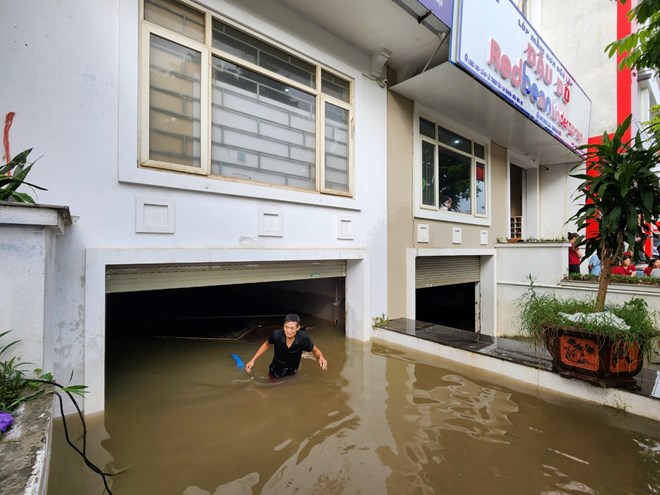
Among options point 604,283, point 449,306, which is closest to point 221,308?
point 449,306

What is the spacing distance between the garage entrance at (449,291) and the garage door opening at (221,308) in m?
2.28

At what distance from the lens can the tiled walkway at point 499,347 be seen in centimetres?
378

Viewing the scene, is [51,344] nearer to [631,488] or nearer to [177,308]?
[631,488]

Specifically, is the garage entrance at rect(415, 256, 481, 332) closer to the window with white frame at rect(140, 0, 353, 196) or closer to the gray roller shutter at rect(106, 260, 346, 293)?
the gray roller shutter at rect(106, 260, 346, 293)

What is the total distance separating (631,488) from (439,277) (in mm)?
6111

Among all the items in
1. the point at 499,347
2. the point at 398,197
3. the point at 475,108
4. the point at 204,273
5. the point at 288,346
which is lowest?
the point at 499,347

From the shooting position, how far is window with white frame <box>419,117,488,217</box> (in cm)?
770

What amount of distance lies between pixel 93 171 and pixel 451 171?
7.59 meters

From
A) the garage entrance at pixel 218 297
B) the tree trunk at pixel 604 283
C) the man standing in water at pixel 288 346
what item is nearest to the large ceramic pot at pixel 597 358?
the tree trunk at pixel 604 283

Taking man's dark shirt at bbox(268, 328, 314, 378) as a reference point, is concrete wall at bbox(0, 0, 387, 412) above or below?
above

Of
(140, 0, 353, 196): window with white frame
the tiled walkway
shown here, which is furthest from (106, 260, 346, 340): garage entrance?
the tiled walkway

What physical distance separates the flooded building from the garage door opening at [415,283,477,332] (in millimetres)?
933

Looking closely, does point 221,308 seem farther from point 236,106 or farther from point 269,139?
point 236,106

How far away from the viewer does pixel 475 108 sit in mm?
7539
